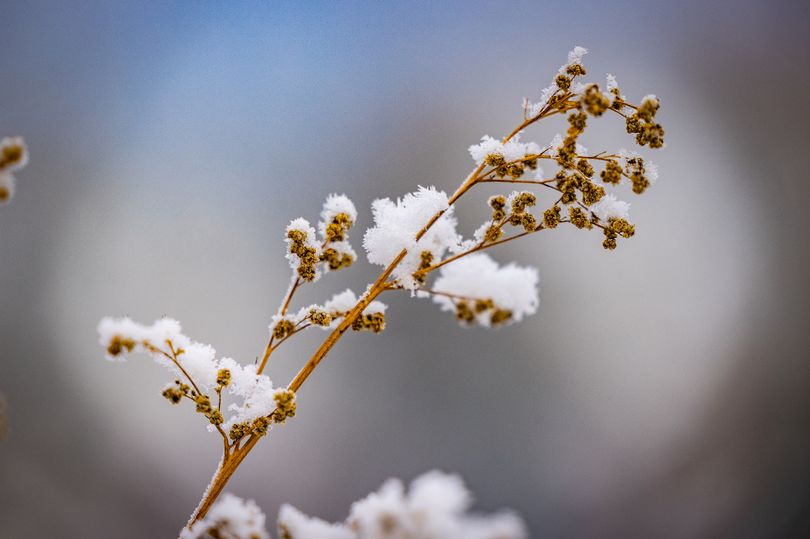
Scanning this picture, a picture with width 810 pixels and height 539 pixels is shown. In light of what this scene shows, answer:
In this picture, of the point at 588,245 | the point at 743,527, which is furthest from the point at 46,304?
the point at 743,527

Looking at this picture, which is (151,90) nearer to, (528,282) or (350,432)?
(350,432)

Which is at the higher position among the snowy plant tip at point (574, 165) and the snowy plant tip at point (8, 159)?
the snowy plant tip at point (574, 165)

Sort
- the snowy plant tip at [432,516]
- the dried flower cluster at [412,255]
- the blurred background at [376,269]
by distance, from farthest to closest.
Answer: the blurred background at [376,269] < the dried flower cluster at [412,255] < the snowy plant tip at [432,516]

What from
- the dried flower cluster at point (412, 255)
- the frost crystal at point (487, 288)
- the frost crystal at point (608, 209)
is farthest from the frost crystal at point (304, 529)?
the frost crystal at point (608, 209)

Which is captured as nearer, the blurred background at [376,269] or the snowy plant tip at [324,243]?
the snowy plant tip at [324,243]

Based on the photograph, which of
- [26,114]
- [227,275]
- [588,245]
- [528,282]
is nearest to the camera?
[528,282]

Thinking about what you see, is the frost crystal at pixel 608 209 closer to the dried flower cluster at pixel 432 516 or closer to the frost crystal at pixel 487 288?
the frost crystal at pixel 487 288

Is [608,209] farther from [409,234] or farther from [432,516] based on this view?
[432,516]
